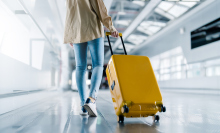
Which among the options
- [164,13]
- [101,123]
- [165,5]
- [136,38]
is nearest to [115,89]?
[101,123]

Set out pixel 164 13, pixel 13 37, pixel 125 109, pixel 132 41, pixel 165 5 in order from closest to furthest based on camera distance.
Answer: pixel 125 109
pixel 13 37
pixel 165 5
pixel 164 13
pixel 132 41

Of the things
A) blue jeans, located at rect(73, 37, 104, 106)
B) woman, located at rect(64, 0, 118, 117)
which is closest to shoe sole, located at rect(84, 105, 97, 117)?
woman, located at rect(64, 0, 118, 117)

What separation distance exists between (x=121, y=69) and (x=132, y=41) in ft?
50.3

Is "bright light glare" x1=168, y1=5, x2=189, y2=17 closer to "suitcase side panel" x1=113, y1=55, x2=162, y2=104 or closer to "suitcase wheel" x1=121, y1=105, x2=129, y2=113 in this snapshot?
"suitcase side panel" x1=113, y1=55, x2=162, y2=104

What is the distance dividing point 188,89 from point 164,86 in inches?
154

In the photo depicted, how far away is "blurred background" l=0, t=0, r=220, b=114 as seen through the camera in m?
2.50

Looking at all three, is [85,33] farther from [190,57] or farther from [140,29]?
[140,29]

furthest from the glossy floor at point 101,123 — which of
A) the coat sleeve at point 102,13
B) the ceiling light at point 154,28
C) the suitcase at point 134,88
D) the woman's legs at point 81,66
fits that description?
the ceiling light at point 154,28

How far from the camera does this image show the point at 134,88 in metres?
1.54

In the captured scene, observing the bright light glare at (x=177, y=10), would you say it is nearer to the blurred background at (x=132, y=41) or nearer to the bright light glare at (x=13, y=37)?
the blurred background at (x=132, y=41)

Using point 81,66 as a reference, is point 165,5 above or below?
above

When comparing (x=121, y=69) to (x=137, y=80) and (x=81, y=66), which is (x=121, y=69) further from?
(x=81, y=66)

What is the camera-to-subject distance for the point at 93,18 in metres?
1.93

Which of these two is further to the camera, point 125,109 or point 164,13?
point 164,13
